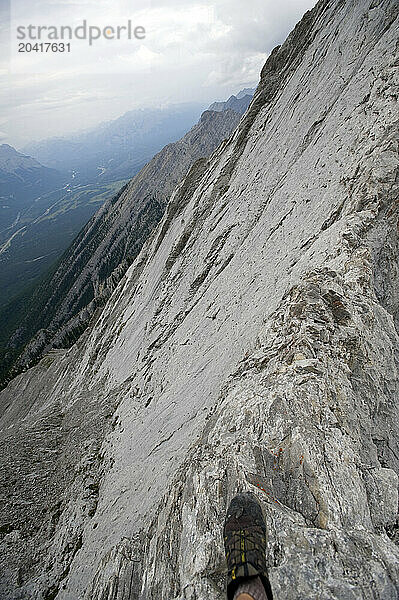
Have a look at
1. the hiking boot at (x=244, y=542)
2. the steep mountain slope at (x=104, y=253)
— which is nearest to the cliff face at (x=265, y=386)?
the hiking boot at (x=244, y=542)

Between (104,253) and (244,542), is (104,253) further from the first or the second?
(244,542)

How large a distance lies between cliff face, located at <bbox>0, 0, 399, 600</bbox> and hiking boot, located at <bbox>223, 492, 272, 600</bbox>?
357mm

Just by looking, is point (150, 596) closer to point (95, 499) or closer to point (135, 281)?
point (95, 499)

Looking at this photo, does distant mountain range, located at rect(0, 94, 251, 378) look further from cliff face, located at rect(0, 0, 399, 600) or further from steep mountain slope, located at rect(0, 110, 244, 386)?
cliff face, located at rect(0, 0, 399, 600)

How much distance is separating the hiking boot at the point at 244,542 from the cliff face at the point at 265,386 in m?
0.36

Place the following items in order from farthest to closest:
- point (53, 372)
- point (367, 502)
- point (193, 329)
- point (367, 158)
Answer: point (53, 372)
point (193, 329)
point (367, 158)
point (367, 502)

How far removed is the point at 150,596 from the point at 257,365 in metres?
9.28

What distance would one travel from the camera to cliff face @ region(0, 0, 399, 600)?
9.16m

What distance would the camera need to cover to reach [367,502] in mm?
8898

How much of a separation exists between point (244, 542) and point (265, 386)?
5413mm

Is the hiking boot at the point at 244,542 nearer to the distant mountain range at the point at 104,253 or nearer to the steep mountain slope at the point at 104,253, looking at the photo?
the distant mountain range at the point at 104,253

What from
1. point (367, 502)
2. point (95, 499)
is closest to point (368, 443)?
point (367, 502)

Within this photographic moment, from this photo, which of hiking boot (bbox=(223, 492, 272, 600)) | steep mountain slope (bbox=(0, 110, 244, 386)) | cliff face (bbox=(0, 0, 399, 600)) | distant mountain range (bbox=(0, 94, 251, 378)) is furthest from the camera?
steep mountain slope (bbox=(0, 110, 244, 386))

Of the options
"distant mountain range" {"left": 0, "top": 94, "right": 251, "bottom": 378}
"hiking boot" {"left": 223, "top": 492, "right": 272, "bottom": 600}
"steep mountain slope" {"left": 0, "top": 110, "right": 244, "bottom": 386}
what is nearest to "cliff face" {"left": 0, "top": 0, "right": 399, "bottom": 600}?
"hiking boot" {"left": 223, "top": 492, "right": 272, "bottom": 600}
